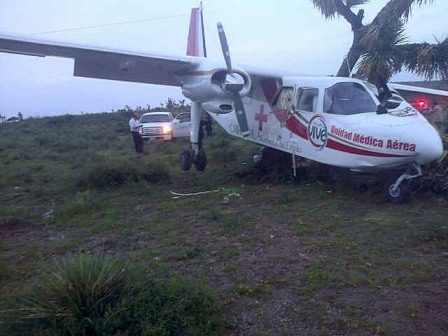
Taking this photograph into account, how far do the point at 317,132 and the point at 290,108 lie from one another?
48.7 inches

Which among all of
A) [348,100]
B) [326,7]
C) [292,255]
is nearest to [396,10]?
[326,7]

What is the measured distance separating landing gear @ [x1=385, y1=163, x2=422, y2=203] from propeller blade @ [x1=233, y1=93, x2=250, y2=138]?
437cm

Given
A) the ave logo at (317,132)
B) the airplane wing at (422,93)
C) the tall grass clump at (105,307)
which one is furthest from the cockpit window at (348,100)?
the tall grass clump at (105,307)

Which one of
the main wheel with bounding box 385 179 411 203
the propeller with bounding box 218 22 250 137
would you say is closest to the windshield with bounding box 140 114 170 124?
the propeller with bounding box 218 22 250 137

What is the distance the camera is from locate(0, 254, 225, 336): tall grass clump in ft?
13.3

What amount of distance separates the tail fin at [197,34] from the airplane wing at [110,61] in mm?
2565

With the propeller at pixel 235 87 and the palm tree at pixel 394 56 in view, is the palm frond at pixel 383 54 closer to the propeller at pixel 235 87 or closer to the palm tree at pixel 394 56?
the palm tree at pixel 394 56

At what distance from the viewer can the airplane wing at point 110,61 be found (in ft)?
35.4

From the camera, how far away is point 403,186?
344 inches

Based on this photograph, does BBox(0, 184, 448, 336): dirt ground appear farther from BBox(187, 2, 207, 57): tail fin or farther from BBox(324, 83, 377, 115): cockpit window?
BBox(187, 2, 207, 57): tail fin

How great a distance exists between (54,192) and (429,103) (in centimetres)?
1027

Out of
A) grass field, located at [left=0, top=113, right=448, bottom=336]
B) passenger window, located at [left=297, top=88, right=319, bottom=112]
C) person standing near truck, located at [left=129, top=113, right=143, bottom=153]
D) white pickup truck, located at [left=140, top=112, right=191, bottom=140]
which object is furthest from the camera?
white pickup truck, located at [left=140, top=112, right=191, bottom=140]

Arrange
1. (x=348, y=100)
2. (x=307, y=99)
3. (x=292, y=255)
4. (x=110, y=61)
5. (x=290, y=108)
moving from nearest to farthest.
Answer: (x=292, y=255) < (x=348, y=100) < (x=307, y=99) < (x=290, y=108) < (x=110, y=61)

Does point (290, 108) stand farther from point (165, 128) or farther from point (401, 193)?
point (165, 128)
